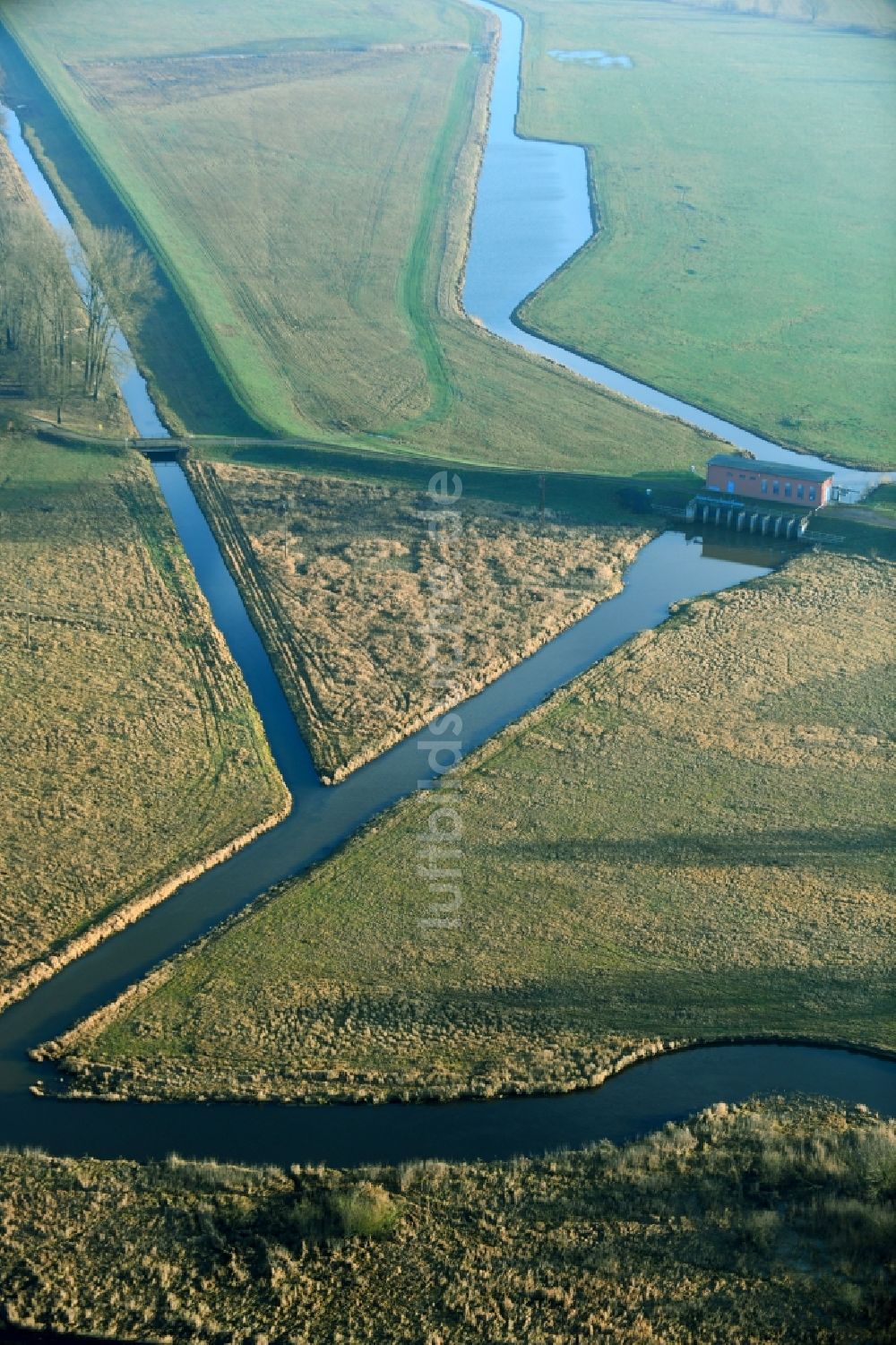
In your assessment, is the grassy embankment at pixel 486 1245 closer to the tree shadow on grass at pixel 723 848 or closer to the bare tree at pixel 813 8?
the tree shadow on grass at pixel 723 848

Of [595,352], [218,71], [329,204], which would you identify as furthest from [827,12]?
[595,352]

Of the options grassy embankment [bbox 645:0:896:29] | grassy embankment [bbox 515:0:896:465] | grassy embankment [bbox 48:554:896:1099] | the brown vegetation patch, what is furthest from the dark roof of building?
grassy embankment [bbox 645:0:896:29]

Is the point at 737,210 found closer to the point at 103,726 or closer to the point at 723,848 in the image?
the point at 103,726

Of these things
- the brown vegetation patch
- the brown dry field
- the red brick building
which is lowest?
the brown dry field

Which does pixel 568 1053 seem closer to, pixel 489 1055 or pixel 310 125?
pixel 489 1055

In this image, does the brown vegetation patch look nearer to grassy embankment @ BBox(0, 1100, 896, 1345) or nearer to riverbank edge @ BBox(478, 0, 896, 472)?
riverbank edge @ BBox(478, 0, 896, 472)

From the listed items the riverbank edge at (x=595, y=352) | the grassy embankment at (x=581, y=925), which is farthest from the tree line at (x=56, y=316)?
the grassy embankment at (x=581, y=925)

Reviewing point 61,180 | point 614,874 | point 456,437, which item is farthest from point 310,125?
point 614,874
